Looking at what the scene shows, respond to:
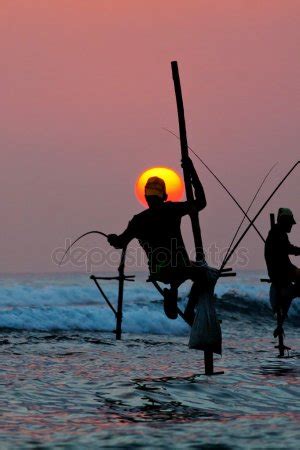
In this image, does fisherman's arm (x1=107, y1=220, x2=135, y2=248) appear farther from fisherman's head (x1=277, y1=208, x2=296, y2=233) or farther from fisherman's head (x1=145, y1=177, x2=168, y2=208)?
fisherman's head (x1=277, y1=208, x2=296, y2=233)

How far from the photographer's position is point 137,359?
58.2 feet

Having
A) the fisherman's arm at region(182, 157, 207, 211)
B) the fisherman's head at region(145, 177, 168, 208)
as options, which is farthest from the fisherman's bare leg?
the fisherman's head at region(145, 177, 168, 208)

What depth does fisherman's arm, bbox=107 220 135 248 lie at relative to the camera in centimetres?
1258

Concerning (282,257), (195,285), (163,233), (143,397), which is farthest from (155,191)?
(282,257)

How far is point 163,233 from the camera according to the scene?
1234cm

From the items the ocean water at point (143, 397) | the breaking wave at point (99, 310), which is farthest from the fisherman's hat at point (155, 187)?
the breaking wave at point (99, 310)

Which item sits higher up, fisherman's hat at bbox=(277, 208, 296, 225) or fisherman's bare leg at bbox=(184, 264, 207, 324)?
fisherman's hat at bbox=(277, 208, 296, 225)

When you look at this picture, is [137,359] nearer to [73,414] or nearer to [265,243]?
[265,243]

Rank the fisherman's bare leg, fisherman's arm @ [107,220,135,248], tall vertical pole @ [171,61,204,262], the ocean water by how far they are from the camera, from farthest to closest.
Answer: tall vertical pole @ [171,61,204,262] < the fisherman's bare leg < fisherman's arm @ [107,220,135,248] < the ocean water

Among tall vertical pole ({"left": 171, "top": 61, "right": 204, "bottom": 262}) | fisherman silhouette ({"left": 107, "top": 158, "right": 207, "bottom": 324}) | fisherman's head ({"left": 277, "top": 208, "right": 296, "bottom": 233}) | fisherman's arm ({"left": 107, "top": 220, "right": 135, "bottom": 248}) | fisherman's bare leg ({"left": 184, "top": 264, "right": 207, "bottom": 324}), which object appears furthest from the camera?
fisherman's head ({"left": 277, "top": 208, "right": 296, "bottom": 233})

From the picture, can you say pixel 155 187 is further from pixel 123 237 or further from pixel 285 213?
pixel 285 213

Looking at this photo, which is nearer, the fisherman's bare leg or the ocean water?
the ocean water

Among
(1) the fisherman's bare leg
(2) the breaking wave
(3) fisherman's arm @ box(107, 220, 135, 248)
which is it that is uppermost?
(3) fisherman's arm @ box(107, 220, 135, 248)

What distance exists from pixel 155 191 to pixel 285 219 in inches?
196
